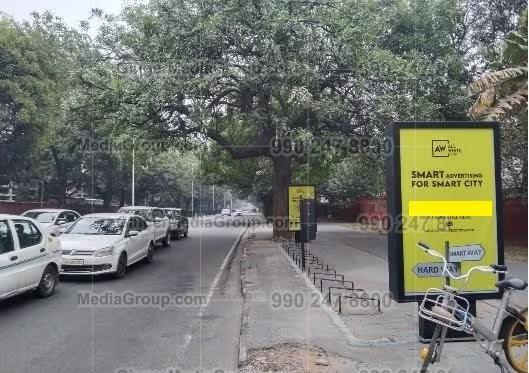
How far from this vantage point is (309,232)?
1322 centimetres

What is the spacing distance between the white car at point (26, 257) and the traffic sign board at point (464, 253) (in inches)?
251

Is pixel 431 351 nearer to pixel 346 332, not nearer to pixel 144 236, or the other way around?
pixel 346 332

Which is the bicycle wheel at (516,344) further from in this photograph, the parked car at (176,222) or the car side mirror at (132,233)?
the parked car at (176,222)

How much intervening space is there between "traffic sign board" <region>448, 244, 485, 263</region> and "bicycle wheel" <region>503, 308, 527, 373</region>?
0.79 meters

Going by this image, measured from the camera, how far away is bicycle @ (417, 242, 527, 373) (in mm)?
4324

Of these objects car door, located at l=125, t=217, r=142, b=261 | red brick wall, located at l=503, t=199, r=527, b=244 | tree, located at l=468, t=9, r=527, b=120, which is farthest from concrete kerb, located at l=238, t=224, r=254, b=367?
red brick wall, located at l=503, t=199, r=527, b=244

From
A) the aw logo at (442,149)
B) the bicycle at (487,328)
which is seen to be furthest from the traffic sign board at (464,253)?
the aw logo at (442,149)

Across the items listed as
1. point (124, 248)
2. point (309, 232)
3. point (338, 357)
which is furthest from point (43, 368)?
point (309, 232)

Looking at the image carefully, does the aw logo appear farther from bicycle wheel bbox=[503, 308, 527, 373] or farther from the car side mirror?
the car side mirror

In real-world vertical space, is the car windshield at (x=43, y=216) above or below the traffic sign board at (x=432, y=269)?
above

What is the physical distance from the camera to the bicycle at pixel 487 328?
4324 mm

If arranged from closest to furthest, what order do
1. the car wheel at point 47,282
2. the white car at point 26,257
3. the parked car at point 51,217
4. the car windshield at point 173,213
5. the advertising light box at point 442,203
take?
the advertising light box at point 442,203
the white car at point 26,257
the car wheel at point 47,282
the parked car at point 51,217
the car windshield at point 173,213

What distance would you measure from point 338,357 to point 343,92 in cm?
1375

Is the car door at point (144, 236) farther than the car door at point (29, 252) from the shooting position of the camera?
Yes
